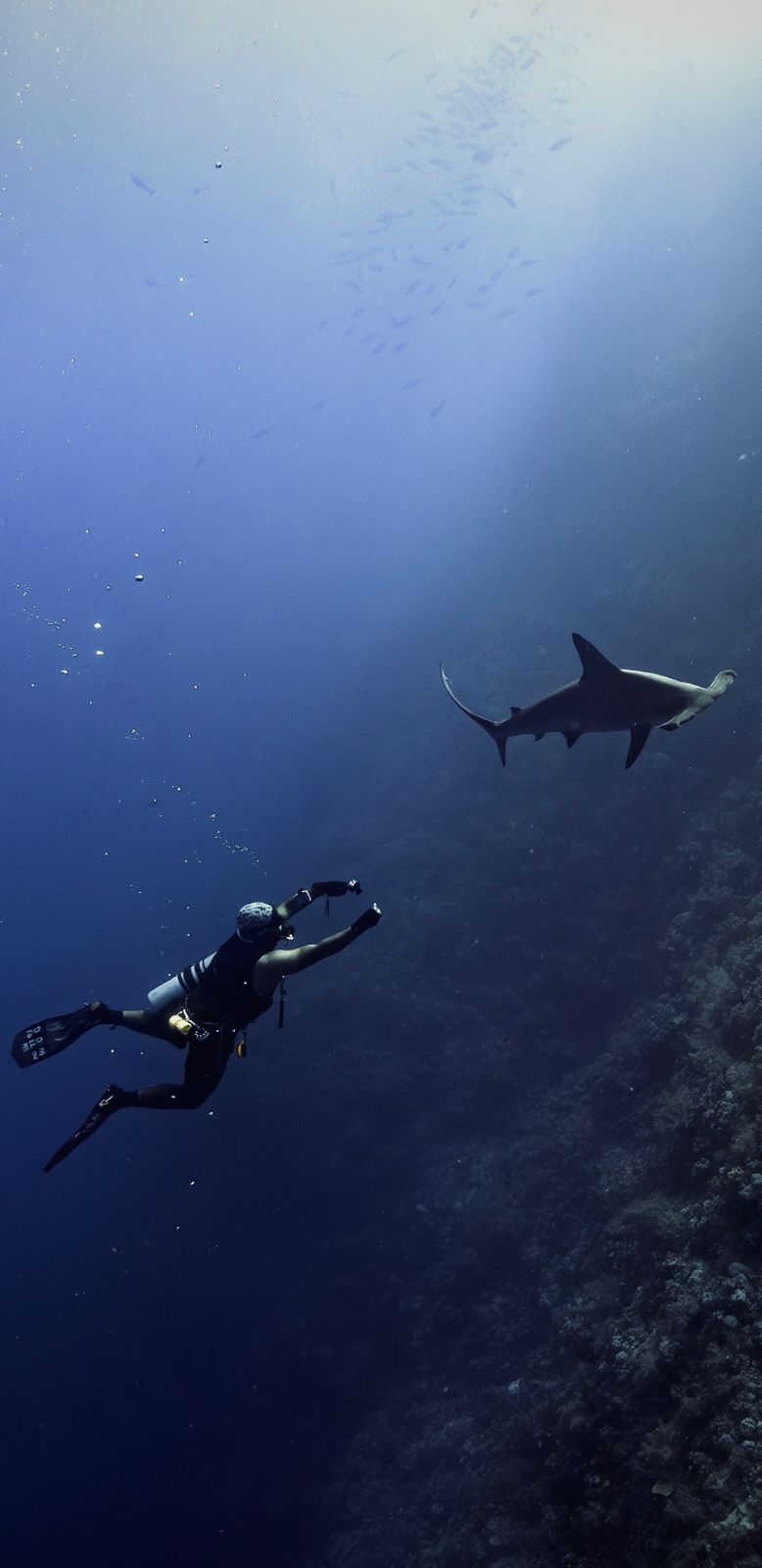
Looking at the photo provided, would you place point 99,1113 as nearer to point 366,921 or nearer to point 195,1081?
point 195,1081

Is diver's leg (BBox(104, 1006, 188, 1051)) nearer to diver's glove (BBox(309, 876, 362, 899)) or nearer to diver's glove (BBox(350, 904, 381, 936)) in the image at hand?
diver's glove (BBox(309, 876, 362, 899))

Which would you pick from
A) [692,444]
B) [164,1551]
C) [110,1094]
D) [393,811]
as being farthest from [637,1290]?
[692,444]

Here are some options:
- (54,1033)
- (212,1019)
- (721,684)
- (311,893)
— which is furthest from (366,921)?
(54,1033)

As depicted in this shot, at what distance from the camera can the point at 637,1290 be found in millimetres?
8172

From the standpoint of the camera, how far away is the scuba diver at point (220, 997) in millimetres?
7215

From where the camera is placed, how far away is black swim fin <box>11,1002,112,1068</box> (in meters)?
8.43

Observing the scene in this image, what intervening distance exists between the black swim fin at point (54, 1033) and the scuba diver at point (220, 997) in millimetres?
553

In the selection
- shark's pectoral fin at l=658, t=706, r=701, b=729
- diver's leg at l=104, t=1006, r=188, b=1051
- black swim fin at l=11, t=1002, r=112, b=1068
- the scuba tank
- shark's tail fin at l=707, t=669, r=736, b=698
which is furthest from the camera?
black swim fin at l=11, t=1002, r=112, b=1068

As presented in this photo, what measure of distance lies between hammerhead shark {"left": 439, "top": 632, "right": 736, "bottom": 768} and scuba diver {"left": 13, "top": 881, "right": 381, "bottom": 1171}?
109 inches

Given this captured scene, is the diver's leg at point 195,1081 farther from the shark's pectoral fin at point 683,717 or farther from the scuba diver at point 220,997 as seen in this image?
the shark's pectoral fin at point 683,717

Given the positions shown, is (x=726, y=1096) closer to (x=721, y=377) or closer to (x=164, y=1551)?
(x=164, y=1551)

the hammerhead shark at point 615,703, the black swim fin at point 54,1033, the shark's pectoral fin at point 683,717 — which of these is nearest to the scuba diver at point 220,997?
the black swim fin at point 54,1033

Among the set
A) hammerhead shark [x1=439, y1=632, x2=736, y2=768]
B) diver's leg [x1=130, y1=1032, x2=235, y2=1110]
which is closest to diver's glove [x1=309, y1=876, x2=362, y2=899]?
diver's leg [x1=130, y1=1032, x2=235, y2=1110]

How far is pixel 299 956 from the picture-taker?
7.15m
